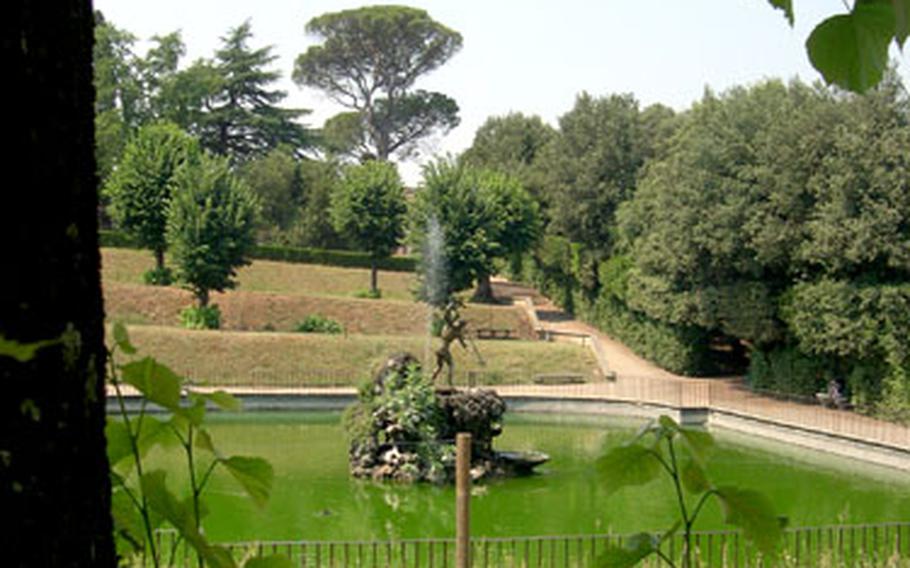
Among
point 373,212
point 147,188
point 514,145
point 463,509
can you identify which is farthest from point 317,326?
point 463,509

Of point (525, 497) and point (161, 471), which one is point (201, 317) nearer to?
point (525, 497)

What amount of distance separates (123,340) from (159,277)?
Result: 1311 inches

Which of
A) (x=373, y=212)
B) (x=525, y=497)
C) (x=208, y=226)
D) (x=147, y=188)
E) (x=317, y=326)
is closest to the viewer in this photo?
(x=525, y=497)

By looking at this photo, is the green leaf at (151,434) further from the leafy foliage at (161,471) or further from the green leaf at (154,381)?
the green leaf at (154,381)

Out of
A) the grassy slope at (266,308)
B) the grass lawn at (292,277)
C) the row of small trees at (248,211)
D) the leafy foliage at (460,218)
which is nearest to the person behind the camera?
the row of small trees at (248,211)

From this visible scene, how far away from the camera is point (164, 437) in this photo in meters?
1.02

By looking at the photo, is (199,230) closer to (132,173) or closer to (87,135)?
(132,173)

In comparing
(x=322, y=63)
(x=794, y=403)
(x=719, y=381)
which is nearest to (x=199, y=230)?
(x=719, y=381)

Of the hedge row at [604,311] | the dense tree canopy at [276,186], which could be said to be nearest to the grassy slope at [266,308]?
the hedge row at [604,311]

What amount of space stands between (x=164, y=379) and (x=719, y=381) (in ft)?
84.5

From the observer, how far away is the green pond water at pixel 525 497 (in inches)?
501

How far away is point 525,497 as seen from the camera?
14.5 m

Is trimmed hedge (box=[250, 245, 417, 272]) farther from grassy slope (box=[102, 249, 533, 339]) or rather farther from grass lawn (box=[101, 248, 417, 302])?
grassy slope (box=[102, 249, 533, 339])

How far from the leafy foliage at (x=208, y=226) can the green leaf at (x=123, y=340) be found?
28374 mm
